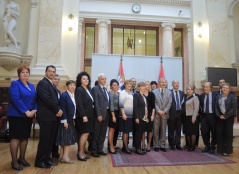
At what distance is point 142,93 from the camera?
4.09m

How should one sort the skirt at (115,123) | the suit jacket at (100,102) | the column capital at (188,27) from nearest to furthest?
the suit jacket at (100,102) → the skirt at (115,123) → the column capital at (188,27)

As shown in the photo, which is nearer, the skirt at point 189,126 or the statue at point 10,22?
the skirt at point 189,126

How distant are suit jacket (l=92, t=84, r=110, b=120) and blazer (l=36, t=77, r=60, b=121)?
0.77 m

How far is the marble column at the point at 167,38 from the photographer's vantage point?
848 cm

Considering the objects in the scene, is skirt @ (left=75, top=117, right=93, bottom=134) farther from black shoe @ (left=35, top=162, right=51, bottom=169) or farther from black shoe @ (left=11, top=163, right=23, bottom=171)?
black shoe @ (left=11, top=163, right=23, bottom=171)

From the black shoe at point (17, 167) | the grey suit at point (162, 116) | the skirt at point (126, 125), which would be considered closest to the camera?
the black shoe at point (17, 167)

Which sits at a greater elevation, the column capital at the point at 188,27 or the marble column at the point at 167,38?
the column capital at the point at 188,27

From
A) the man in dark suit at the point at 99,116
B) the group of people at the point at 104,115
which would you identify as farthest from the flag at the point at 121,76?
the man in dark suit at the point at 99,116

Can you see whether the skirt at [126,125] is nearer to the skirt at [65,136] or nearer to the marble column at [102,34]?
the skirt at [65,136]

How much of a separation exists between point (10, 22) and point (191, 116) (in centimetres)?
507

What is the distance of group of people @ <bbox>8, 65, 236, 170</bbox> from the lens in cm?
296

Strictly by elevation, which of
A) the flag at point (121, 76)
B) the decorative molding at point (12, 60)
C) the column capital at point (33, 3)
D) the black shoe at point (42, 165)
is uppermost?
the column capital at point (33, 3)

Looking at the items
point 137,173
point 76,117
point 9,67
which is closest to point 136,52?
point 9,67

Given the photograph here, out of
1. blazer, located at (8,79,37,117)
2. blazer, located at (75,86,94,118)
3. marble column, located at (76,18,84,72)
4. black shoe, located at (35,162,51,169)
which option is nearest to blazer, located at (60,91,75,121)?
blazer, located at (75,86,94,118)
